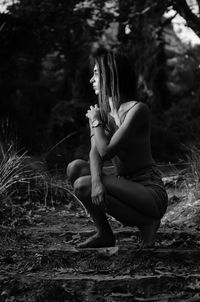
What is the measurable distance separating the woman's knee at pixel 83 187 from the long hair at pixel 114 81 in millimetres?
443

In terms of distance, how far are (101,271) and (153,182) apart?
682mm

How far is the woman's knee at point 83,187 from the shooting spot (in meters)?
3.71

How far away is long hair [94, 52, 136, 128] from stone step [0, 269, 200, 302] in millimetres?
1110

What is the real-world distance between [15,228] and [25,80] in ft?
34.2

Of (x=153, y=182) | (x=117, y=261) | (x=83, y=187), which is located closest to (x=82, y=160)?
(x=83, y=187)

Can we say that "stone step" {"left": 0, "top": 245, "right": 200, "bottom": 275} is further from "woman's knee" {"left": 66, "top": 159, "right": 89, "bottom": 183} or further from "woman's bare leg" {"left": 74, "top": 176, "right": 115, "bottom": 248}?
"woman's knee" {"left": 66, "top": 159, "right": 89, "bottom": 183}

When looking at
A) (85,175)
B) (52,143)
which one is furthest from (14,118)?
(85,175)

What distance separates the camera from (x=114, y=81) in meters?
3.87

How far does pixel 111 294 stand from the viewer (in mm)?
3254

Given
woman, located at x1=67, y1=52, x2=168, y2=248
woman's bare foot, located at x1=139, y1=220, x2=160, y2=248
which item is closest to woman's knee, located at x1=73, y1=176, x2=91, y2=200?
woman, located at x1=67, y1=52, x2=168, y2=248

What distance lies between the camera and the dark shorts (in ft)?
12.5

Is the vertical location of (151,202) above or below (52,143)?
above

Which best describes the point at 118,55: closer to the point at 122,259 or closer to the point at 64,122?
the point at 122,259

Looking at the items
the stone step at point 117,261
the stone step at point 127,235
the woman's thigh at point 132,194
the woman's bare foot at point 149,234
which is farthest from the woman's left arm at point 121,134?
the stone step at point 127,235
